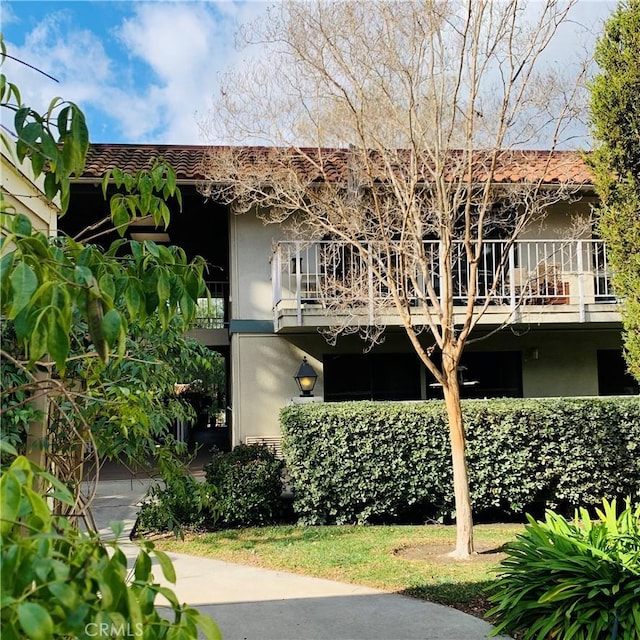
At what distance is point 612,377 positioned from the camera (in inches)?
614

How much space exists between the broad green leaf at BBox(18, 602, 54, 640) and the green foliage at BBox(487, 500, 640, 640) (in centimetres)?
449

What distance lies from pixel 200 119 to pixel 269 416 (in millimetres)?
6636

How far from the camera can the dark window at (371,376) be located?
14.8m

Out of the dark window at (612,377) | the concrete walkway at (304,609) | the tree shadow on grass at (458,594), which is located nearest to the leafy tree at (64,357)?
the concrete walkway at (304,609)

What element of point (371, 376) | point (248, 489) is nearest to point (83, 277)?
point (248, 489)

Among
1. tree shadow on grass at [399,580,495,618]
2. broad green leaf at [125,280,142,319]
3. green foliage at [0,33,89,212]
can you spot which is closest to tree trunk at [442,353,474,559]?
tree shadow on grass at [399,580,495,618]

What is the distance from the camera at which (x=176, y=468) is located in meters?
4.39

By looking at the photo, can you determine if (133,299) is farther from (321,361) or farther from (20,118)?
(321,361)

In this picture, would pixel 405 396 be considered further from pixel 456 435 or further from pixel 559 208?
pixel 456 435

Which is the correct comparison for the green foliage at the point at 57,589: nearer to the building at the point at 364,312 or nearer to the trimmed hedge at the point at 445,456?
the trimmed hedge at the point at 445,456

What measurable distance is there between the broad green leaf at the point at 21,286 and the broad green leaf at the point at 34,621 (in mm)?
625

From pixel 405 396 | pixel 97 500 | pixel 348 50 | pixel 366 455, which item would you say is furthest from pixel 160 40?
pixel 405 396

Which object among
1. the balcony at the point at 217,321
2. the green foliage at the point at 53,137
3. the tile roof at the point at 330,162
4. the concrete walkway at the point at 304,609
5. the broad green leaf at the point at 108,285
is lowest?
the concrete walkway at the point at 304,609

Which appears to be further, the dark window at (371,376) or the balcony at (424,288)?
the dark window at (371,376)
